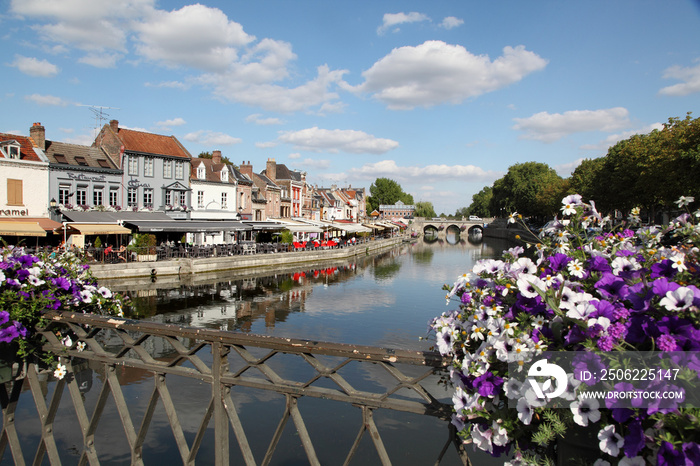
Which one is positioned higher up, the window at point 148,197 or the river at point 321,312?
the window at point 148,197

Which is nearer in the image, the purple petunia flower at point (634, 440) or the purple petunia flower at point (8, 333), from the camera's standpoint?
the purple petunia flower at point (634, 440)

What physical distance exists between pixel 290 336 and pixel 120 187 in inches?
1019

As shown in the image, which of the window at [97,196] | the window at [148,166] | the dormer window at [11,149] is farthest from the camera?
the window at [148,166]

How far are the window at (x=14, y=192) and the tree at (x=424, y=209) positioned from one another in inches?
6065

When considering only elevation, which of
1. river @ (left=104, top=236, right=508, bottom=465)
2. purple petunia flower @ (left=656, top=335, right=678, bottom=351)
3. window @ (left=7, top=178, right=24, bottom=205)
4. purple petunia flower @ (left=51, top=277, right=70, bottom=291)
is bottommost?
river @ (left=104, top=236, right=508, bottom=465)

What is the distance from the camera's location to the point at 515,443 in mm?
2123

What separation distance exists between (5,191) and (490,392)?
35644 mm

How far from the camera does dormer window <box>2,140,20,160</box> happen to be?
30.0m

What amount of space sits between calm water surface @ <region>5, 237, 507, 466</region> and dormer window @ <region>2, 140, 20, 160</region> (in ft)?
37.0

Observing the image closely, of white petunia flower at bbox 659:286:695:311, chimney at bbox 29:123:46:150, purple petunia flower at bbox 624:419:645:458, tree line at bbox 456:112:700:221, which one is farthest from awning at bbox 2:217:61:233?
white petunia flower at bbox 659:286:695:311

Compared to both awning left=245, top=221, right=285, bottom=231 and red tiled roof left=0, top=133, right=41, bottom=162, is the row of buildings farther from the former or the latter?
awning left=245, top=221, right=285, bottom=231

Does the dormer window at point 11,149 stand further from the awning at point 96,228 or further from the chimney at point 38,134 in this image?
the awning at point 96,228

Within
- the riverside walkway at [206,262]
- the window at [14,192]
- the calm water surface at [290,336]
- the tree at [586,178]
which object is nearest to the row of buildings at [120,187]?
the window at [14,192]

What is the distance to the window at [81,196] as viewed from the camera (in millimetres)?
34375
